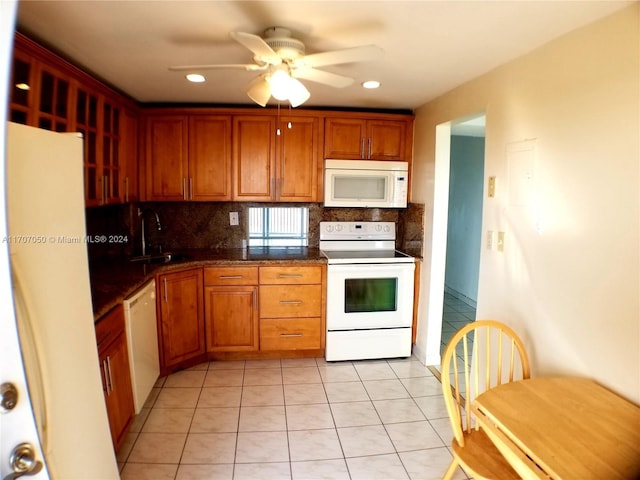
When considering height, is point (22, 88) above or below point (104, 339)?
above

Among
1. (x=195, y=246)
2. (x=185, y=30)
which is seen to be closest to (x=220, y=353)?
(x=195, y=246)

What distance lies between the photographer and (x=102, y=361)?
1849 millimetres

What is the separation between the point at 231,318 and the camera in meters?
3.18

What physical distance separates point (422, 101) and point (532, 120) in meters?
1.32

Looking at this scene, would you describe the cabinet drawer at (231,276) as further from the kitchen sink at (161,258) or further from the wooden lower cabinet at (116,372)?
the wooden lower cabinet at (116,372)

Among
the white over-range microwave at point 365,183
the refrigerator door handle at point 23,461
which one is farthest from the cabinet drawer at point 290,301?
the refrigerator door handle at point 23,461

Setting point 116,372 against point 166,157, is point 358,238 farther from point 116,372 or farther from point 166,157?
point 116,372

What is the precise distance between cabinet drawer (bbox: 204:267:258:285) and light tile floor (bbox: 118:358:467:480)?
0.70 metres

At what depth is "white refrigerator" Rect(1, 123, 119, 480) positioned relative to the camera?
104 centimetres

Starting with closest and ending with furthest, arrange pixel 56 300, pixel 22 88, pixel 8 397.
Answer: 1. pixel 8 397
2. pixel 56 300
3. pixel 22 88

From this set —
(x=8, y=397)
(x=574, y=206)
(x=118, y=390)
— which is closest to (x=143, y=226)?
(x=118, y=390)

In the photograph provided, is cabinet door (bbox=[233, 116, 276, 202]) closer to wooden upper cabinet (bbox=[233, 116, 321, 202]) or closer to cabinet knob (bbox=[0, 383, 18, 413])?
wooden upper cabinet (bbox=[233, 116, 321, 202])

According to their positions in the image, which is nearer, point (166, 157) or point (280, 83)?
point (280, 83)

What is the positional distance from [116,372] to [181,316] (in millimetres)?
968
